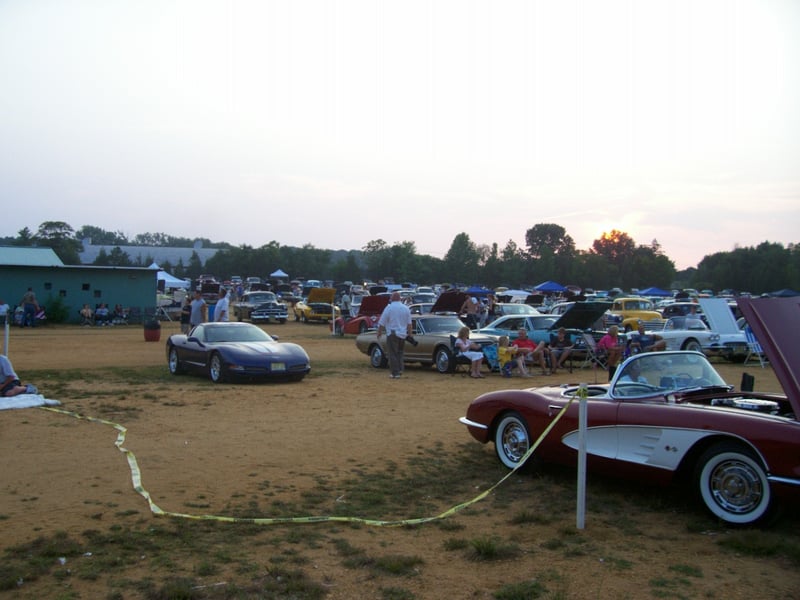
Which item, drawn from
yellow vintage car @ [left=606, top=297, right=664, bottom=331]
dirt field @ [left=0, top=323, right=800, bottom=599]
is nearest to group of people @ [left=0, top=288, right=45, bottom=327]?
dirt field @ [left=0, top=323, right=800, bottom=599]

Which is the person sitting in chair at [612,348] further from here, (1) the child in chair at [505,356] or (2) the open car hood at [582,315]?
(1) the child in chair at [505,356]

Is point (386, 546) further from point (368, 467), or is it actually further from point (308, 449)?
point (308, 449)

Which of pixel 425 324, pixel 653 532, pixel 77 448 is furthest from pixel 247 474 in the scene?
pixel 425 324

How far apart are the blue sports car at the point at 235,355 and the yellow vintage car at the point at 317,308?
22.0 meters

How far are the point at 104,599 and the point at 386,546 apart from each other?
6.25 ft

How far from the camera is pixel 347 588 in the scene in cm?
436

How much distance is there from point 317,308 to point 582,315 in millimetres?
22952

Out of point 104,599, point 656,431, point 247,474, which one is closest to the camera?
point 104,599

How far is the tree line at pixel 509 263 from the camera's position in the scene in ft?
214

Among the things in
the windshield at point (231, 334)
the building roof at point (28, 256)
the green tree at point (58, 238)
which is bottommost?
the windshield at point (231, 334)

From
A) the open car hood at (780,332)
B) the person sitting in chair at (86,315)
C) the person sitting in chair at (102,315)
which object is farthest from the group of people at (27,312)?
the open car hood at (780,332)

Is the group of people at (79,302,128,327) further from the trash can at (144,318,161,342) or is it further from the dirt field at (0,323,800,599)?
the dirt field at (0,323,800,599)

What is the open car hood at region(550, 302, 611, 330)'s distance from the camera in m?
18.0

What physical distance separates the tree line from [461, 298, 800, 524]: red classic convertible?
5664 cm
